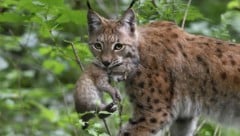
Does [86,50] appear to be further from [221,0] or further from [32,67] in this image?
[221,0]

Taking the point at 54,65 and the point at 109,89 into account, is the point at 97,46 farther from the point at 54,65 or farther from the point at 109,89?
the point at 54,65

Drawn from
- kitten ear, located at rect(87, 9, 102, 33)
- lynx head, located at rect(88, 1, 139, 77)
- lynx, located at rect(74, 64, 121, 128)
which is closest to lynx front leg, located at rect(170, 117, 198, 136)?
lynx head, located at rect(88, 1, 139, 77)

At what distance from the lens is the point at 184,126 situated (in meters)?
9.98

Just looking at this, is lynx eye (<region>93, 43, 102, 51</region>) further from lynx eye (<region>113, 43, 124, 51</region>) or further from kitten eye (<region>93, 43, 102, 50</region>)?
lynx eye (<region>113, 43, 124, 51</region>)

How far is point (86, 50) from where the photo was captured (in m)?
9.76

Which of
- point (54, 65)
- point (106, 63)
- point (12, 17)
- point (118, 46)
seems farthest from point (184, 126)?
point (54, 65)

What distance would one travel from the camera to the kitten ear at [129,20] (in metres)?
9.42

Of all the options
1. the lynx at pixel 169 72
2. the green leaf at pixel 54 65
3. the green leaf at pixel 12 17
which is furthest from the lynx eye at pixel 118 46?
the green leaf at pixel 54 65

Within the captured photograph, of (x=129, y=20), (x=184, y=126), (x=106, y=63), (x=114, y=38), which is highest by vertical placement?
(x=129, y=20)

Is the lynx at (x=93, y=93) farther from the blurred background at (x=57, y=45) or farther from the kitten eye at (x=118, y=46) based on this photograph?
the kitten eye at (x=118, y=46)

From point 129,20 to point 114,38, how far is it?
0.26 meters

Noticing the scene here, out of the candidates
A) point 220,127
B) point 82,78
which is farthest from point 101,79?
point 220,127

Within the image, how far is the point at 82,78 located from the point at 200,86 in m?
1.47

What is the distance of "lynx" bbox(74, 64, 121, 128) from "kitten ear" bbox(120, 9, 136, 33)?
60 cm
